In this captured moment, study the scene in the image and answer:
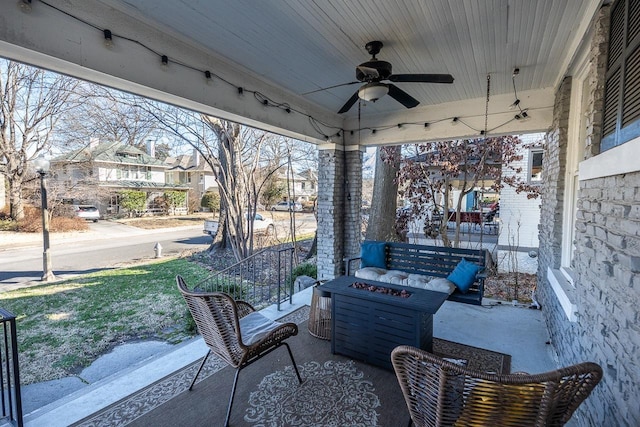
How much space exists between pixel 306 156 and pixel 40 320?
608 centimetres

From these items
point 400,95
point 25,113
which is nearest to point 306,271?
point 400,95

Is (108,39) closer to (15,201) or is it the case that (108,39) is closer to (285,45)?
(285,45)

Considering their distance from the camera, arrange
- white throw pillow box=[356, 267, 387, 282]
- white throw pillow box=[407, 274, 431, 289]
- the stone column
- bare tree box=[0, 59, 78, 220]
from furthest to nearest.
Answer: bare tree box=[0, 59, 78, 220], the stone column, white throw pillow box=[356, 267, 387, 282], white throw pillow box=[407, 274, 431, 289]

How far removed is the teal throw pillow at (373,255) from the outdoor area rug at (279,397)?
210 centimetres

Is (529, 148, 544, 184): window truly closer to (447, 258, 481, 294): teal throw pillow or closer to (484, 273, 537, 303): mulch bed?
(484, 273, 537, 303): mulch bed

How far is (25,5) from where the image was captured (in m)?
2.03

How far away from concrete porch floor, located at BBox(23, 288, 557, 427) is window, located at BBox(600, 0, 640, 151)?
7.31 feet

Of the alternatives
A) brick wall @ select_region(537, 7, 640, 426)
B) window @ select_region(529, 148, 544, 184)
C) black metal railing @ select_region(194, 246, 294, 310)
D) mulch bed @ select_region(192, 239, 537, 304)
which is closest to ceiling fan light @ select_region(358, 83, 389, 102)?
brick wall @ select_region(537, 7, 640, 426)

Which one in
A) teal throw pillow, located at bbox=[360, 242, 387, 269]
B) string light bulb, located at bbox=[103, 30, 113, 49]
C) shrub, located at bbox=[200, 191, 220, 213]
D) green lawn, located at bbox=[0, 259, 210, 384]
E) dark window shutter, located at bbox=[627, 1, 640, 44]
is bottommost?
green lawn, located at bbox=[0, 259, 210, 384]

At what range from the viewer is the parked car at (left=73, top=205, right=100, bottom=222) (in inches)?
515

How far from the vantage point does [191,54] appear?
3.10 meters

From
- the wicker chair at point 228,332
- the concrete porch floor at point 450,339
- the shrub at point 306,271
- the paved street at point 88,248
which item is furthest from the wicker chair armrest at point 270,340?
the paved street at point 88,248

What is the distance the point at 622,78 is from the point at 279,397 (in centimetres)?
297

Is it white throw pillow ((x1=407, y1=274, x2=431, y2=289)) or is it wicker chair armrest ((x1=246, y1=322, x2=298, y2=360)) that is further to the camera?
white throw pillow ((x1=407, y1=274, x2=431, y2=289))
